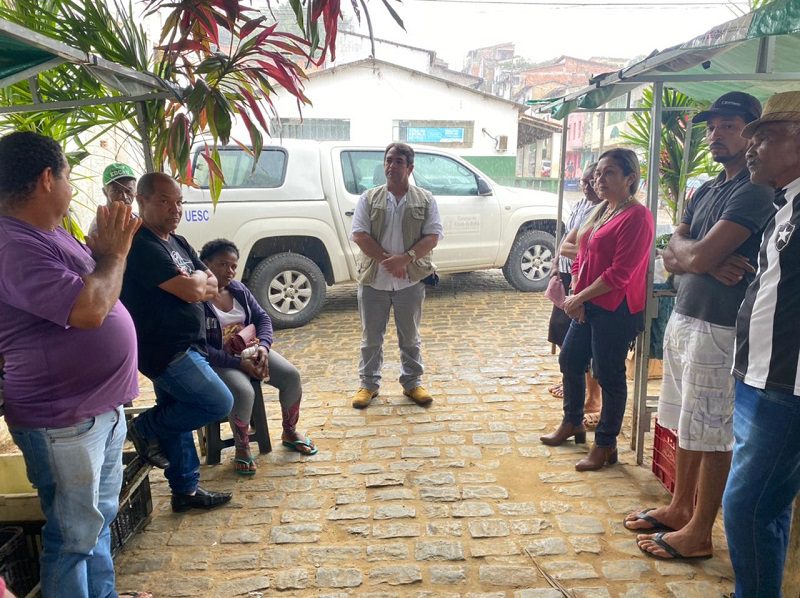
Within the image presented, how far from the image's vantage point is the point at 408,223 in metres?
4.29

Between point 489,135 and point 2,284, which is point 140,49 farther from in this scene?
point 489,135

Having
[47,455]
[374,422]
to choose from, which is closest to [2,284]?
[47,455]

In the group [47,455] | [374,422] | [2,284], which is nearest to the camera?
[2,284]

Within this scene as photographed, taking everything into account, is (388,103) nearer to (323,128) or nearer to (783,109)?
(323,128)

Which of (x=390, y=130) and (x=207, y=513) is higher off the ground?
(x=390, y=130)

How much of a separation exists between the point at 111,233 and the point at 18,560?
1.35m

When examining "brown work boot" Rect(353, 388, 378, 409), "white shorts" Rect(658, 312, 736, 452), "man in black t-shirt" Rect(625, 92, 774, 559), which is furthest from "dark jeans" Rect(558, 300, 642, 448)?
"brown work boot" Rect(353, 388, 378, 409)

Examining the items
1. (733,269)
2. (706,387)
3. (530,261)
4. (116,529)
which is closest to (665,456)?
(706,387)

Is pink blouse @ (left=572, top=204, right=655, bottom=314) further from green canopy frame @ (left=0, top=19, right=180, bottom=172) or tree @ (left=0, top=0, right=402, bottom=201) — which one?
green canopy frame @ (left=0, top=19, right=180, bottom=172)

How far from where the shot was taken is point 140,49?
10.5ft

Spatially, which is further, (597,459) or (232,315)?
(232,315)

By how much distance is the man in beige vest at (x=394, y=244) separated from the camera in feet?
14.0

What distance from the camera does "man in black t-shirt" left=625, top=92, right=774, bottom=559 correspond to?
7.97 feet

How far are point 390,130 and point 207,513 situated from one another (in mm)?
16041
